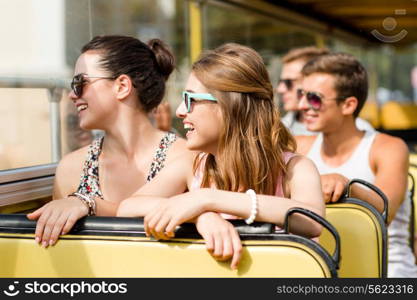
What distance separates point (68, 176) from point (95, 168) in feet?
0.35

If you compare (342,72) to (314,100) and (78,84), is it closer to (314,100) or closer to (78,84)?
(314,100)

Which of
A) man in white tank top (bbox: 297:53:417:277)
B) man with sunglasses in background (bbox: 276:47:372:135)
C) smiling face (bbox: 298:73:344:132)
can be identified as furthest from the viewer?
man with sunglasses in background (bbox: 276:47:372:135)

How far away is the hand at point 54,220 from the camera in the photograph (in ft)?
5.08

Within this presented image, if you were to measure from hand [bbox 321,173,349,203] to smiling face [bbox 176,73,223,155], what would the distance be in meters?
0.50

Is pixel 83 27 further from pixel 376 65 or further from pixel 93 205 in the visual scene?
pixel 376 65

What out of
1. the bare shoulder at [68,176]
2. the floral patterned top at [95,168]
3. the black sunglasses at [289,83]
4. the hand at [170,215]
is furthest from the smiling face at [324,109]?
the hand at [170,215]

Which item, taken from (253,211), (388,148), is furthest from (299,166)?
(388,148)

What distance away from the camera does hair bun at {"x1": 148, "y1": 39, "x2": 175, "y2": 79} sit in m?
2.29

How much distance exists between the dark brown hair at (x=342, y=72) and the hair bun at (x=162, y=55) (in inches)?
33.8

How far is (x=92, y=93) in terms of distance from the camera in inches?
83.3

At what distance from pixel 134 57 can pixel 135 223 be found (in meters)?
0.86

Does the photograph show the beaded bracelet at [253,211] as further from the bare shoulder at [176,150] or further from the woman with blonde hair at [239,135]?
the bare shoulder at [176,150]

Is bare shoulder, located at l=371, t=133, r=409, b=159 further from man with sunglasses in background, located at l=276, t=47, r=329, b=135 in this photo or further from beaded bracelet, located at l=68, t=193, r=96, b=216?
man with sunglasses in background, located at l=276, t=47, r=329, b=135

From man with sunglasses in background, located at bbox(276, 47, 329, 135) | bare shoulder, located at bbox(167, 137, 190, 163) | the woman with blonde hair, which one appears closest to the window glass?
bare shoulder, located at bbox(167, 137, 190, 163)
